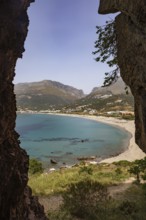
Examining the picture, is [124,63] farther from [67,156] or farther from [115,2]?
[67,156]

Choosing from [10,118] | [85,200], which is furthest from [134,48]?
[85,200]

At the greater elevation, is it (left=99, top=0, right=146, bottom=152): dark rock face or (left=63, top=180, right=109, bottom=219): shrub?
(left=99, top=0, right=146, bottom=152): dark rock face

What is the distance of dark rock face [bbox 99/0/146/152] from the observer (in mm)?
17250

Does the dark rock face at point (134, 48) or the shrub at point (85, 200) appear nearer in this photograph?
the dark rock face at point (134, 48)

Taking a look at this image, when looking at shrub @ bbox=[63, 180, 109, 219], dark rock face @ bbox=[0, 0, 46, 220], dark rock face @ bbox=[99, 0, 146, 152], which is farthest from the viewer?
shrub @ bbox=[63, 180, 109, 219]

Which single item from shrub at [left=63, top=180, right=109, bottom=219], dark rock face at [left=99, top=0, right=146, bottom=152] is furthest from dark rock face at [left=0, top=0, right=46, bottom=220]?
A: dark rock face at [left=99, top=0, right=146, bottom=152]

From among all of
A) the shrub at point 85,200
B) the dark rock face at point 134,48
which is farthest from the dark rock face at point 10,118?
the dark rock face at point 134,48

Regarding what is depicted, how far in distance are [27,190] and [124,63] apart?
9.45 metres

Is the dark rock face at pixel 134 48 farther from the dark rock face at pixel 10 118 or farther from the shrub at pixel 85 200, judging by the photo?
the dark rock face at pixel 10 118

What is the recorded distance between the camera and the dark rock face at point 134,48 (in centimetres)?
1725

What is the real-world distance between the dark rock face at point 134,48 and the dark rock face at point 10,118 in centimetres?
624

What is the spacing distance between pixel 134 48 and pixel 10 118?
323 inches

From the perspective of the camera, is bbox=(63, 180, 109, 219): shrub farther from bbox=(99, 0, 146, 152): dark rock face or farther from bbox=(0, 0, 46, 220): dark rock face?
bbox=(0, 0, 46, 220): dark rock face

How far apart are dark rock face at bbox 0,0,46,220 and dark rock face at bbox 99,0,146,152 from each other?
6239 mm
